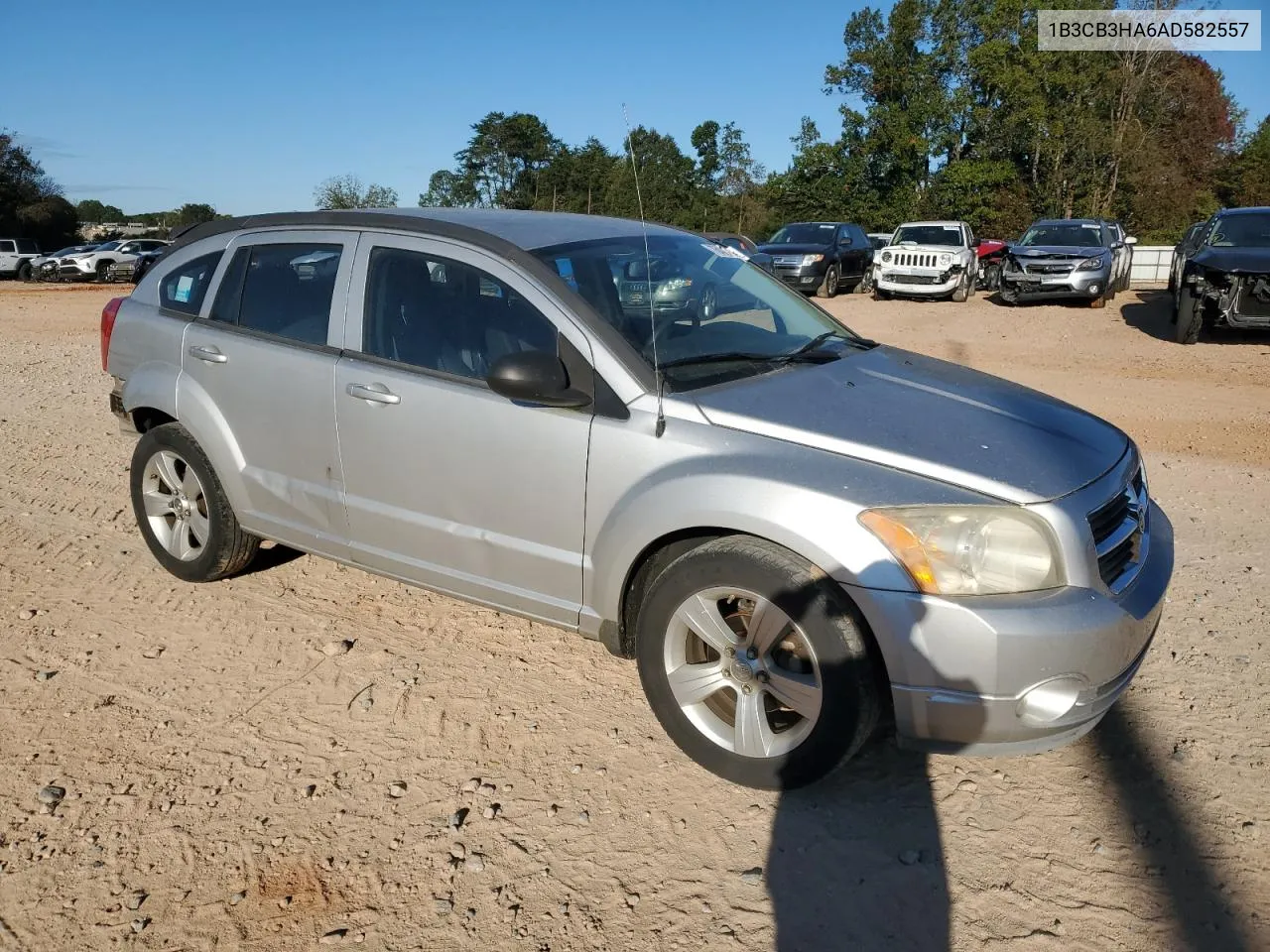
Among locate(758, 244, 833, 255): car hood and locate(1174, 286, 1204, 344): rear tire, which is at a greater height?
locate(758, 244, 833, 255): car hood

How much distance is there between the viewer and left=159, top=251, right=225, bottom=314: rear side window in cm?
454

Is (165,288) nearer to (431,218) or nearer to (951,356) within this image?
(431,218)

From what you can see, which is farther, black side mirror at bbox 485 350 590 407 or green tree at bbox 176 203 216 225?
green tree at bbox 176 203 216 225

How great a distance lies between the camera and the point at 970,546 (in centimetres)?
271

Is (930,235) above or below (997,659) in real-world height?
above

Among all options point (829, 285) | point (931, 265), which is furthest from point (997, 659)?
point (829, 285)

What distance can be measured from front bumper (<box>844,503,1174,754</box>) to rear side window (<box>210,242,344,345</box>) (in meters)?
2.51

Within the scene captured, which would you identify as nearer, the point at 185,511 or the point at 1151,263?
the point at 185,511

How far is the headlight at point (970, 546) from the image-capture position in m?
2.70

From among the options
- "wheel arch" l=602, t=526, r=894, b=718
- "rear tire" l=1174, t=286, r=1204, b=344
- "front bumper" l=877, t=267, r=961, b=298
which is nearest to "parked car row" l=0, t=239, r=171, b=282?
"front bumper" l=877, t=267, r=961, b=298

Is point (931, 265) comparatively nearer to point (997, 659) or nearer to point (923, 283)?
point (923, 283)

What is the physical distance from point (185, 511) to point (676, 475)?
9.17ft

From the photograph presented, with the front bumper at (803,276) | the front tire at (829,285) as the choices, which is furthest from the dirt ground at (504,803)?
the front tire at (829,285)

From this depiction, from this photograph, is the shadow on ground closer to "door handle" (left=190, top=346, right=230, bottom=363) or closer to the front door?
the front door
